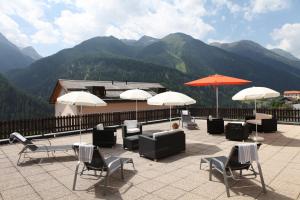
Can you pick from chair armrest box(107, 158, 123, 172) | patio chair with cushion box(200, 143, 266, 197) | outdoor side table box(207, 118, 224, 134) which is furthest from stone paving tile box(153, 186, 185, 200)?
outdoor side table box(207, 118, 224, 134)

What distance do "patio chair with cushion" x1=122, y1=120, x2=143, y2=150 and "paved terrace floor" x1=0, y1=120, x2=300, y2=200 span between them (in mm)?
364

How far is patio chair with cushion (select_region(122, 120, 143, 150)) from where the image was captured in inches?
351

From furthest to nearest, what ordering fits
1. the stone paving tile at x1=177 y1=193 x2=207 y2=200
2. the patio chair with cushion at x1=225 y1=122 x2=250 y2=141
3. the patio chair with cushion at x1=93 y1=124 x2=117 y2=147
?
the patio chair with cushion at x1=225 y1=122 x2=250 y2=141, the patio chair with cushion at x1=93 y1=124 x2=117 y2=147, the stone paving tile at x1=177 y1=193 x2=207 y2=200

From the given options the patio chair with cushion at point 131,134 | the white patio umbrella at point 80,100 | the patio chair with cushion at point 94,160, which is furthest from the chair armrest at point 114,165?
the white patio umbrella at point 80,100

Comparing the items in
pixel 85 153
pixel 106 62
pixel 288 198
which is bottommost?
pixel 288 198

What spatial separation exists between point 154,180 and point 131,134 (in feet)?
14.3

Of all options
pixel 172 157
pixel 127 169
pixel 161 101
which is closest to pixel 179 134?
pixel 172 157

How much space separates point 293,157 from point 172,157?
373 centimetres

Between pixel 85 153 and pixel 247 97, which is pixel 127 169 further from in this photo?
pixel 247 97

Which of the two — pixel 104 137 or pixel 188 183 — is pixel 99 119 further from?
pixel 188 183

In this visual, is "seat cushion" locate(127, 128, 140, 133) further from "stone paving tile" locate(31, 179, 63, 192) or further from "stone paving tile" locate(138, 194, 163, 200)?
"stone paving tile" locate(138, 194, 163, 200)

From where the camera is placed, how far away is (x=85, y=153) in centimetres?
538

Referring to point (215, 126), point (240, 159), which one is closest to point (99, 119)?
point (215, 126)

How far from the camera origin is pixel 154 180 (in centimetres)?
590
